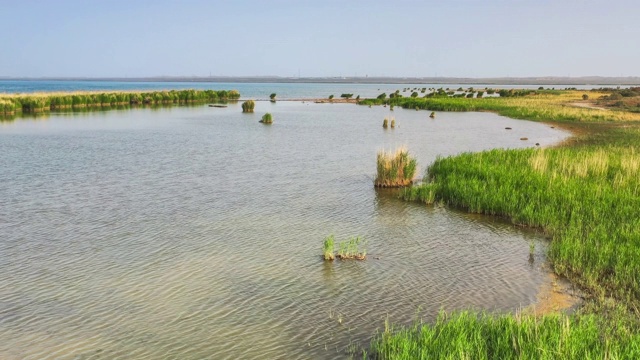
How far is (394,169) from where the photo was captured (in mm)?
20969

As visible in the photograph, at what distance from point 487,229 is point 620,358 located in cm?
898

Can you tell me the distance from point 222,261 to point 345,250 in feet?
10.2

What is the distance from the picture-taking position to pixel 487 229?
15.5m

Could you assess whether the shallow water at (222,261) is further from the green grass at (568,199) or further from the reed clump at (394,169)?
the reed clump at (394,169)

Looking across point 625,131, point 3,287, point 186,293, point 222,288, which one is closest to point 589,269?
point 222,288

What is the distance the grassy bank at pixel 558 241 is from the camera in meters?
7.16

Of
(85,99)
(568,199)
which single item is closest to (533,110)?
(568,199)

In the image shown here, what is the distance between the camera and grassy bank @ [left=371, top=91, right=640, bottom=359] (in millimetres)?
7156

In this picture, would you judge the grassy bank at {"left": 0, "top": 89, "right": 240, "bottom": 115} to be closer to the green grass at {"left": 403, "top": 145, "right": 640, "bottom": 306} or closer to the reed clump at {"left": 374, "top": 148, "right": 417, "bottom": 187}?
the reed clump at {"left": 374, "top": 148, "right": 417, "bottom": 187}

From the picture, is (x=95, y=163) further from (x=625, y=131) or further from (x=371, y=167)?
(x=625, y=131)

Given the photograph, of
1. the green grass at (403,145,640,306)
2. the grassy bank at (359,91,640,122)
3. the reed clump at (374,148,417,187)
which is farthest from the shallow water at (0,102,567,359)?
the grassy bank at (359,91,640,122)

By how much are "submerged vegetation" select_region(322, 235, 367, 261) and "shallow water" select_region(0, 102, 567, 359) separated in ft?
0.93

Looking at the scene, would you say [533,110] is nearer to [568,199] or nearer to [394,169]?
[394,169]

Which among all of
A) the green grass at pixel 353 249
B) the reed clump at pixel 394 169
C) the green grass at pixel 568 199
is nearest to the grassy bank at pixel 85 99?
the reed clump at pixel 394 169
